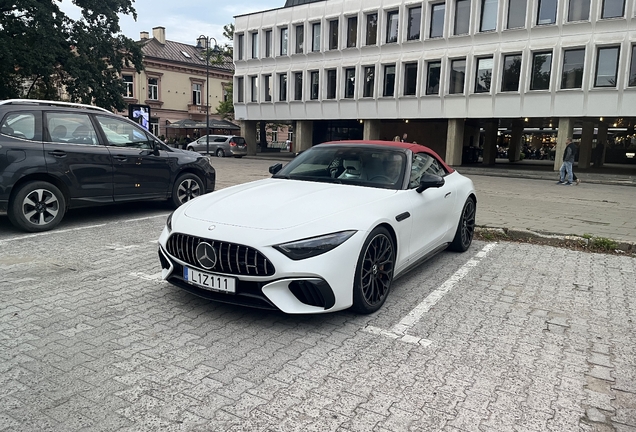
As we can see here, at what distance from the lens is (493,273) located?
5504 millimetres

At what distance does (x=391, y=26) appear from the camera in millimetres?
31531

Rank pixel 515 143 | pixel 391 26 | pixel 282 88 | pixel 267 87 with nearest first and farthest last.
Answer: pixel 391 26 < pixel 282 88 < pixel 267 87 < pixel 515 143

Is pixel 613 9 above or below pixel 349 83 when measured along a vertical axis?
above

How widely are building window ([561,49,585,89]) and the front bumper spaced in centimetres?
2623

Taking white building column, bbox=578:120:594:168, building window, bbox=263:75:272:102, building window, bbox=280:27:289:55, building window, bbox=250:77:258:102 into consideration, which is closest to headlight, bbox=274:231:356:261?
white building column, bbox=578:120:594:168

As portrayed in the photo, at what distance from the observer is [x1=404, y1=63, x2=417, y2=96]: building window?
30.7 metres

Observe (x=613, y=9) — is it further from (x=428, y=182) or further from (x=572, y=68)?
(x=428, y=182)

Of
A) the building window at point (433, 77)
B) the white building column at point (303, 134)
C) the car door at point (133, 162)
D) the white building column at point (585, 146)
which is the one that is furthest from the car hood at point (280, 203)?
the white building column at point (303, 134)

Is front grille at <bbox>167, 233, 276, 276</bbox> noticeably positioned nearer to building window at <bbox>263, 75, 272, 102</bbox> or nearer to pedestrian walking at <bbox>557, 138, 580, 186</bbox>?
pedestrian walking at <bbox>557, 138, 580, 186</bbox>

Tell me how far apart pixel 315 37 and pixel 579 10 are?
17565mm

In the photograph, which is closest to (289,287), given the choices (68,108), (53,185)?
(53,185)

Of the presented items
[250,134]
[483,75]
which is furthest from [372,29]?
[250,134]

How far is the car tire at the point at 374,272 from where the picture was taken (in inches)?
149

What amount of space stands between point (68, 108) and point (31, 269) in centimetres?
318
